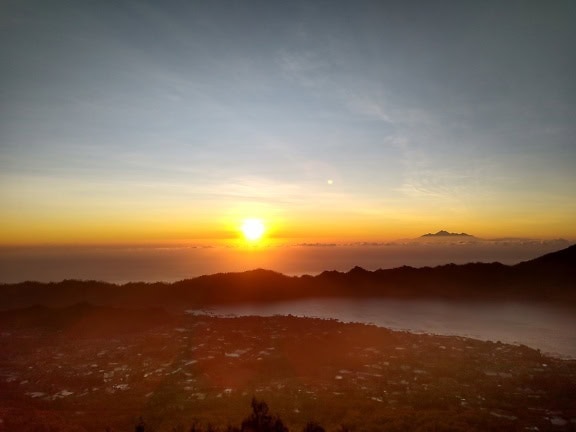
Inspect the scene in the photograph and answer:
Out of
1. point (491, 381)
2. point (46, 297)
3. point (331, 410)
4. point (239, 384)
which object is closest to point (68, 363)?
point (239, 384)

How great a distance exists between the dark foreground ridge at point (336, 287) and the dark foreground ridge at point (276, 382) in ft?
38.3

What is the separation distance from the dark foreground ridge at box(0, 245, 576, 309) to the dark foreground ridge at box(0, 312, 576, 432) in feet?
38.3

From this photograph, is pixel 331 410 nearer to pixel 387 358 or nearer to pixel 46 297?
pixel 387 358

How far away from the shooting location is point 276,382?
987cm

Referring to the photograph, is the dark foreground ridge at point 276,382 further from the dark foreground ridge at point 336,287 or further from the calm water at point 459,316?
the dark foreground ridge at point 336,287

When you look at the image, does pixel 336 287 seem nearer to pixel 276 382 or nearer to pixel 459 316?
pixel 459 316

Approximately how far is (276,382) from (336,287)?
2433 cm

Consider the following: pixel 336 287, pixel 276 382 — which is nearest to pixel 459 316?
pixel 336 287

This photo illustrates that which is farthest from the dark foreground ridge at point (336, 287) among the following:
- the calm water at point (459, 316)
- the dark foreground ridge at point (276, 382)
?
A: the dark foreground ridge at point (276, 382)

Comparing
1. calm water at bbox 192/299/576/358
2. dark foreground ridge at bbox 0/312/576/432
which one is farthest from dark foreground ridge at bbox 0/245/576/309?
dark foreground ridge at bbox 0/312/576/432

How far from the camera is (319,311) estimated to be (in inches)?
942

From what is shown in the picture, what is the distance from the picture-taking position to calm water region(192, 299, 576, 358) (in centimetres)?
1578

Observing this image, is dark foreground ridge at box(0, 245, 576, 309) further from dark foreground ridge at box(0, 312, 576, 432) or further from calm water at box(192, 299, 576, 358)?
dark foreground ridge at box(0, 312, 576, 432)

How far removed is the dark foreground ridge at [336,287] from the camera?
2689cm
